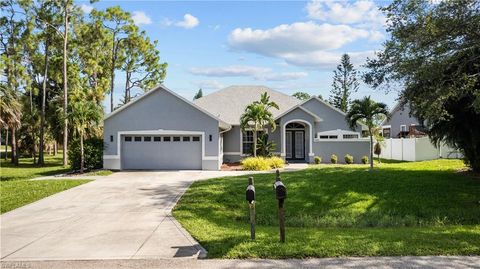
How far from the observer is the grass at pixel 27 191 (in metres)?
13.1

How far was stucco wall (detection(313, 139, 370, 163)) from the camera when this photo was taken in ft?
91.6

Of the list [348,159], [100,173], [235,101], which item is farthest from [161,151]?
[348,159]

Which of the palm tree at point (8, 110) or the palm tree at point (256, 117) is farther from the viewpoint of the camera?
the palm tree at point (256, 117)

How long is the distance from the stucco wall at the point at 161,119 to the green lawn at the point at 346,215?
721cm

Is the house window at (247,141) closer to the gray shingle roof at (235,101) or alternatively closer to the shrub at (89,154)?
the gray shingle roof at (235,101)

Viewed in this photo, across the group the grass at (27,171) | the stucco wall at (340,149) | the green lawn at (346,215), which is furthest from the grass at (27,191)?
the stucco wall at (340,149)

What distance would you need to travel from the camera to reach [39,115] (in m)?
34.2

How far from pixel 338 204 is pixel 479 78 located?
6.20m

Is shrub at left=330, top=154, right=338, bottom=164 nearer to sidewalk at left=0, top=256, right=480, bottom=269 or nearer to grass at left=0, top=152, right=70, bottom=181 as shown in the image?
grass at left=0, top=152, right=70, bottom=181

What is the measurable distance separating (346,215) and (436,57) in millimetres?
5762

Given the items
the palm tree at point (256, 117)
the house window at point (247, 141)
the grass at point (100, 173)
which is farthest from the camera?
the house window at point (247, 141)

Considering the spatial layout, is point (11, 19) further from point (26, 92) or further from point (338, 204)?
point (338, 204)

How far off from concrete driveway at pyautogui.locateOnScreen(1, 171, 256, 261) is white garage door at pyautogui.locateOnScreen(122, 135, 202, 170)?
23.1ft

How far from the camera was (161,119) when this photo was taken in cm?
2302
